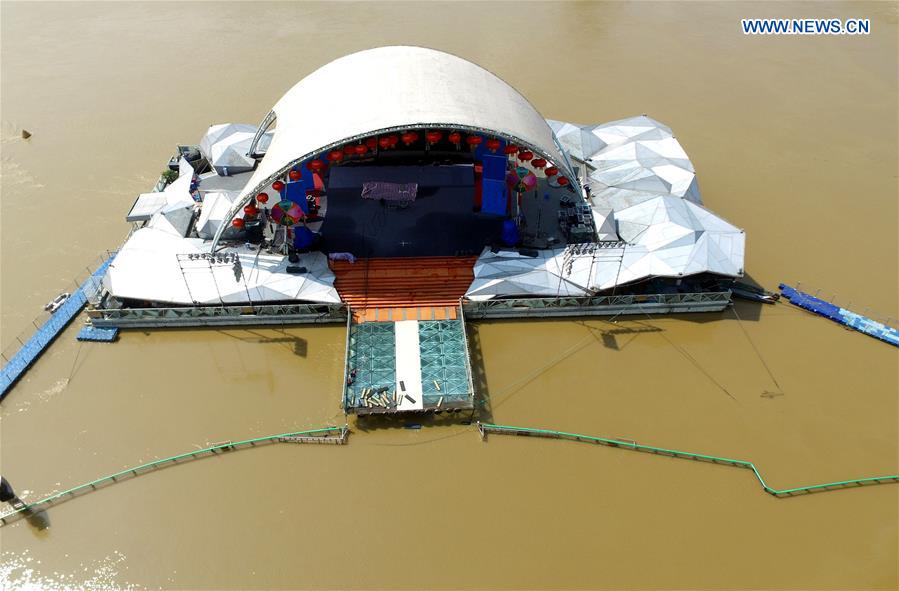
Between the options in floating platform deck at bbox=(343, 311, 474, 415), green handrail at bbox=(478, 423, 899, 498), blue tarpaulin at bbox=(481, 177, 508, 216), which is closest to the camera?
green handrail at bbox=(478, 423, 899, 498)

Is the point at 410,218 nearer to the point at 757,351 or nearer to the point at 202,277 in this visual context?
the point at 202,277

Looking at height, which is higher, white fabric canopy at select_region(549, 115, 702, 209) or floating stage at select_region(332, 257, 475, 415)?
white fabric canopy at select_region(549, 115, 702, 209)

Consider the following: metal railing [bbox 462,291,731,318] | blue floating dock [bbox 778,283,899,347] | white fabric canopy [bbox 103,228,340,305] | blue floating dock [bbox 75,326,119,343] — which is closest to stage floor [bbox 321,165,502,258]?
white fabric canopy [bbox 103,228,340,305]

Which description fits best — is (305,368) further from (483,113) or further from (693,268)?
(693,268)

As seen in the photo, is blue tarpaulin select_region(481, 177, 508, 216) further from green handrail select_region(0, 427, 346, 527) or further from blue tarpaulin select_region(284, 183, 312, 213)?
green handrail select_region(0, 427, 346, 527)

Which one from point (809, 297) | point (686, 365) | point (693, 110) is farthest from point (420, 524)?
point (693, 110)

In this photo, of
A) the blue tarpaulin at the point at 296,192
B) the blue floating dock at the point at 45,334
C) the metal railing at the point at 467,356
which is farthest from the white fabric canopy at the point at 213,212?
the metal railing at the point at 467,356

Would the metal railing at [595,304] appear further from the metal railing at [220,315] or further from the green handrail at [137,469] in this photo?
the green handrail at [137,469]
